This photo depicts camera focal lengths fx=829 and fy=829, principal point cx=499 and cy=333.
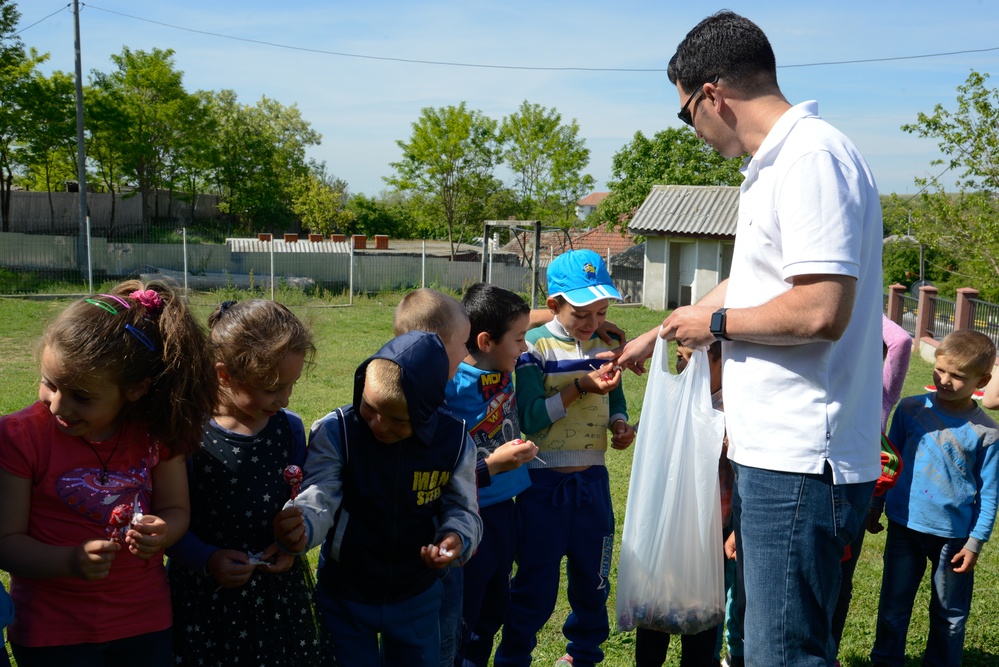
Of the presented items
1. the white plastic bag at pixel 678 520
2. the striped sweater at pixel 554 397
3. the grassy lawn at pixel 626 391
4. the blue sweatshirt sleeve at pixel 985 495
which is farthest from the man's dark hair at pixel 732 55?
the blue sweatshirt sleeve at pixel 985 495

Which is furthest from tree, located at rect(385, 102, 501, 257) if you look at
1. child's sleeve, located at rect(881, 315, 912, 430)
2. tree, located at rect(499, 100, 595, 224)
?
child's sleeve, located at rect(881, 315, 912, 430)

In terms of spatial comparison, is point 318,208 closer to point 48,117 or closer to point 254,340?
point 48,117

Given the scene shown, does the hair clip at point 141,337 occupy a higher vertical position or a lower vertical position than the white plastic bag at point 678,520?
higher

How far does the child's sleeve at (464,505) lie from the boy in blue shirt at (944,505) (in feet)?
6.09

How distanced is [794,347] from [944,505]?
1.61m

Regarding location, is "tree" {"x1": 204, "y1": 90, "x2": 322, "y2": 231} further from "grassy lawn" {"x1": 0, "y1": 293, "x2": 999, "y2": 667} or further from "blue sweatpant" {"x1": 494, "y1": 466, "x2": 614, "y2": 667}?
"blue sweatpant" {"x1": 494, "y1": 466, "x2": 614, "y2": 667}

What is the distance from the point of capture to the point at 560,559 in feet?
9.98

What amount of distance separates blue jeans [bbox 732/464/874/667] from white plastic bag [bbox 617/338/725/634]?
0.70 meters

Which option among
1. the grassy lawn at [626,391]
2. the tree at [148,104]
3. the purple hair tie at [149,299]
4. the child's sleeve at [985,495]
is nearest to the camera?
the purple hair tie at [149,299]

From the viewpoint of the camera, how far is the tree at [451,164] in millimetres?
30797

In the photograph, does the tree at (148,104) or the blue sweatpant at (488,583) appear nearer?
the blue sweatpant at (488,583)

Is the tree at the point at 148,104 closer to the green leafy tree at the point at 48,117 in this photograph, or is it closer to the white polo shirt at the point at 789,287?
the green leafy tree at the point at 48,117

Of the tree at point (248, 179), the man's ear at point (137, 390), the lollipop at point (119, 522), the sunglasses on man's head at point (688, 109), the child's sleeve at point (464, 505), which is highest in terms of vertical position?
the tree at point (248, 179)

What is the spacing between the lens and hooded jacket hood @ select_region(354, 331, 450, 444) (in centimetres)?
206
